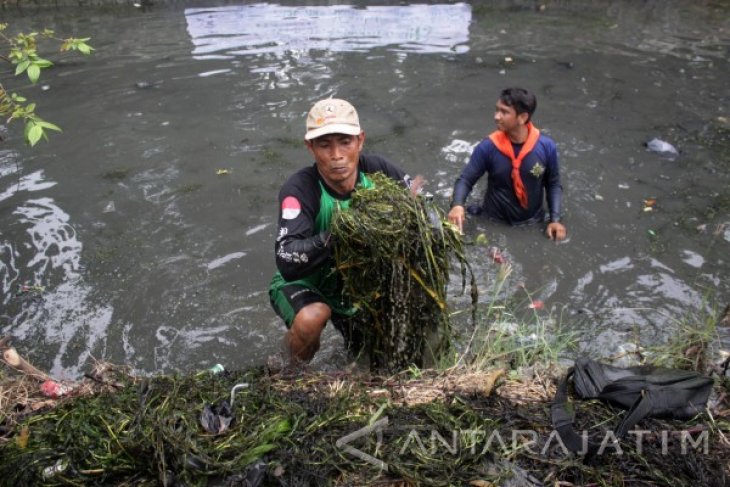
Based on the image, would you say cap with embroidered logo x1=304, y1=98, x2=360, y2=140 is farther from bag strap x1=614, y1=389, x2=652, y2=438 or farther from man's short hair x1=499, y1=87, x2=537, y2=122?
man's short hair x1=499, y1=87, x2=537, y2=122

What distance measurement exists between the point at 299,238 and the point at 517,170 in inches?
122

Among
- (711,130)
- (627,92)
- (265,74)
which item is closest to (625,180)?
(711,130)

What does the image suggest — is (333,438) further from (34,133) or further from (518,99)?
(518,99)

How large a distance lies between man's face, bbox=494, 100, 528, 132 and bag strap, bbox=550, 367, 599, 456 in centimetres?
348

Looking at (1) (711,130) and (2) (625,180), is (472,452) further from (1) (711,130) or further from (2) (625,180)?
(1) (711,130)

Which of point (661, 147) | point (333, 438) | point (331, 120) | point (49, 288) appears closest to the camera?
point (333, 438)

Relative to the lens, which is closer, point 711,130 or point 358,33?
point 711,130

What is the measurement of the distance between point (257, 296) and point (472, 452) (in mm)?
3429

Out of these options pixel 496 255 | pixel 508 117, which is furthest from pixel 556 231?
pixel 508 117

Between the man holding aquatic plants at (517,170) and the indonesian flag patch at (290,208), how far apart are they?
2.26m

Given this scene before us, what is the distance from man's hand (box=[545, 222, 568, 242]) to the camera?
19.0 ft

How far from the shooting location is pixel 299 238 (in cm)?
342

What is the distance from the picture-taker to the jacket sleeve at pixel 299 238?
3213 millimetres

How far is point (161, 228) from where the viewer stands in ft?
20.3
